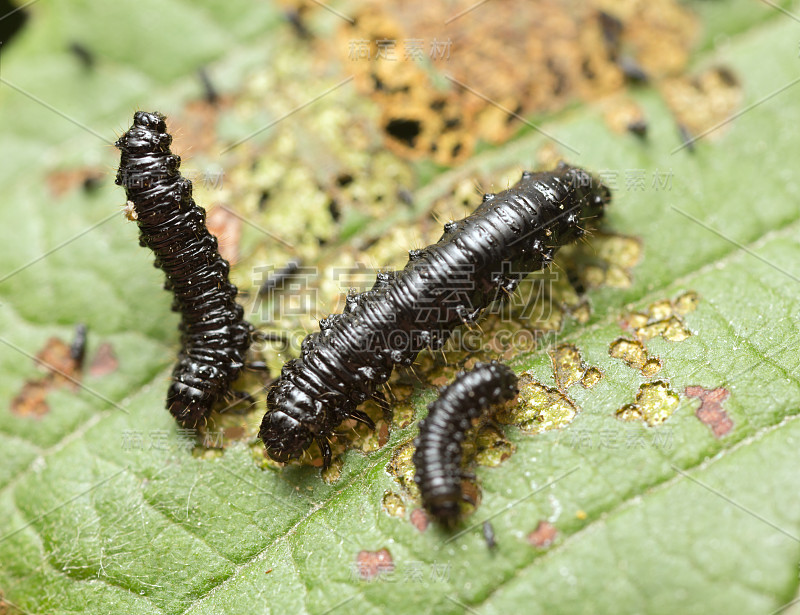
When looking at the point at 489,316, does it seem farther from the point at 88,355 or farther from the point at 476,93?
the point at 88,355

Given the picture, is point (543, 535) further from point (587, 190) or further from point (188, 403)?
point (188, 403)

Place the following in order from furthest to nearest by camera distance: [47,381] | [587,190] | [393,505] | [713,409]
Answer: [47,381] < [587,190] < [393,505] < [713,409]

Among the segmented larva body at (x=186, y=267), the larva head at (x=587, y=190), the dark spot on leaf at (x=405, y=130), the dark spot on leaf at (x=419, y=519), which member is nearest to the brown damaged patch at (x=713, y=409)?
the larva head at (x=587, y=190)

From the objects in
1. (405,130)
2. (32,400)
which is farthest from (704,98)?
(32,400)

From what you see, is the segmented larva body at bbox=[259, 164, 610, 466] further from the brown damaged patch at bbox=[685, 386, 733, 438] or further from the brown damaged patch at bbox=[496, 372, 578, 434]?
the brown damaged patch at bbox=[685, 386, 733, 438]

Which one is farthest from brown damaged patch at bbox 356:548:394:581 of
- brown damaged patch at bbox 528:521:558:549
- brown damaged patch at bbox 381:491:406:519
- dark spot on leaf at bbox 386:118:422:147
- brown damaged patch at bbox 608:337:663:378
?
dark spot on leaf at bbox 386:118:422:147

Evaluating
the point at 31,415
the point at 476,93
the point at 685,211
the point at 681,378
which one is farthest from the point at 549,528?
the point at 31,415
